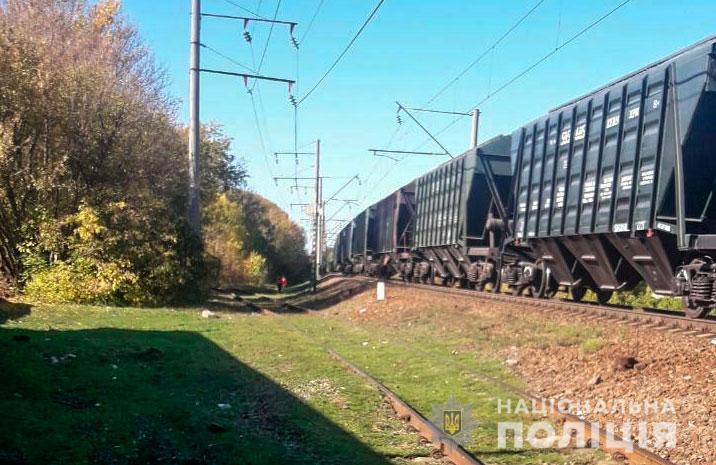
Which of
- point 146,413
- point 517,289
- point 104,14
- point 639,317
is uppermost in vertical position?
point 104,14

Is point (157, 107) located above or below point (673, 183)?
above

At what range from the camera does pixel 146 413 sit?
640 cm

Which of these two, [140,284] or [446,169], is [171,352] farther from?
[446,169]

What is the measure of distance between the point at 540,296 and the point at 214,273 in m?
12.5

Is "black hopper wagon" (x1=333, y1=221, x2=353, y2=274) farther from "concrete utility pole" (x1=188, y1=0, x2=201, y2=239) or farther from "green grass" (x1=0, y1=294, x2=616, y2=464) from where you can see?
"green grass" (x1=0, y1=294, x2=616, y2=464)

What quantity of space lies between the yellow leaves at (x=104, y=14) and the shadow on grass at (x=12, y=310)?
13236 mm

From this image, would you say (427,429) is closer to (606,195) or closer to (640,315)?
(640,315)

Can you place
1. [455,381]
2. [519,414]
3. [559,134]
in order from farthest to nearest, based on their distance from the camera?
1. [559,134]
2. [455,381]
3. [519,414]

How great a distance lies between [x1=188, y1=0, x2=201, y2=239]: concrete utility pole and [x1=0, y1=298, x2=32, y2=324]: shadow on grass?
7467mm

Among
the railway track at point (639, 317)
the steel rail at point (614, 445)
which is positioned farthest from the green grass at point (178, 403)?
the railway track at point (639, 317)

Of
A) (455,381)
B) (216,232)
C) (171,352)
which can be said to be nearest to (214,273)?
(171,352)

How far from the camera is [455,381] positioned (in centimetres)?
863

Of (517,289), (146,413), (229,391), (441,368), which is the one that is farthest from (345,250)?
(146,413)
